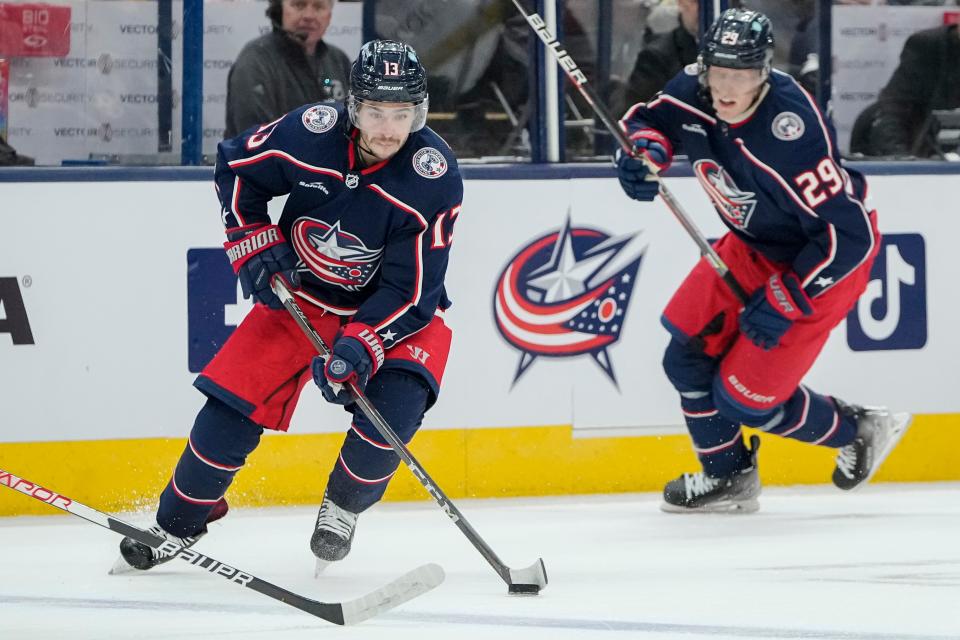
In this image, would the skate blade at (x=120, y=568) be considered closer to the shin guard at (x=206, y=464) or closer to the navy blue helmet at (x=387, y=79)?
the shin guard at (x=206, y=464)

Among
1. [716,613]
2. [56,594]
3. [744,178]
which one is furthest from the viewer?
[744,178]

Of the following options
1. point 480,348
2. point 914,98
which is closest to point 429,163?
→ point 480,348

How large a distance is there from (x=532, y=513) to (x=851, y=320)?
1105mm

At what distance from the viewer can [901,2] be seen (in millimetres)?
4445

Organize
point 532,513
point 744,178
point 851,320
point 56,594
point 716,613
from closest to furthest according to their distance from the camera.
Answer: point 716,613, point 56,594, point 744,178, point 532,513, point 851,320

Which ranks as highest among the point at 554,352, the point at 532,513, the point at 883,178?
the point at 883,178

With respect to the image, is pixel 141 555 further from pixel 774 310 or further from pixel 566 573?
pixel 774 310

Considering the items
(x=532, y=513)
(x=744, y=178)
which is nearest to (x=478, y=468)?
(x=532, y=513)

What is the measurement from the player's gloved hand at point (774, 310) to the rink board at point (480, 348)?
652 mm

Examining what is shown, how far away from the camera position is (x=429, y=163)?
2.94 metres

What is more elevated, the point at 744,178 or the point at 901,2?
the point at 901,2

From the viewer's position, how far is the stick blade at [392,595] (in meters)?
2.52

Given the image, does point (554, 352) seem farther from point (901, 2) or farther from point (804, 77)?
point (901, 2)

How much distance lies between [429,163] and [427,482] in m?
0.62
